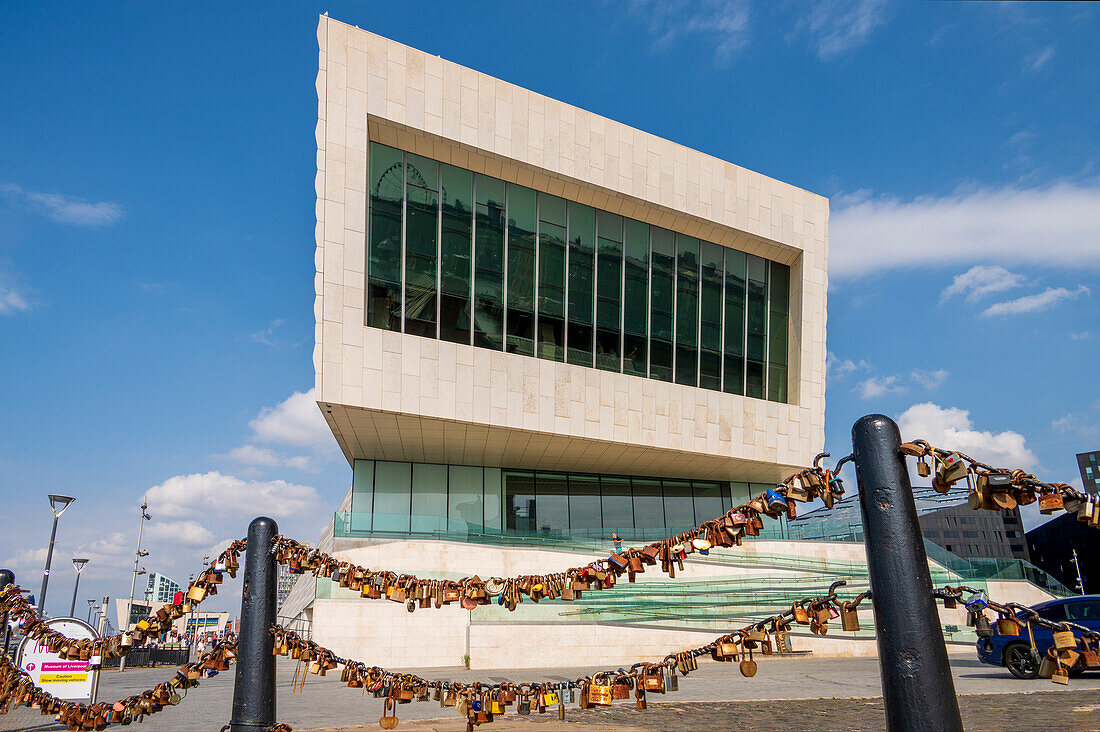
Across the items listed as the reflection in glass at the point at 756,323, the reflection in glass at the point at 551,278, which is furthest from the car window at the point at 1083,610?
the reflection in glass at the point at 756,323

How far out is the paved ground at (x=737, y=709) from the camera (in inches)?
349

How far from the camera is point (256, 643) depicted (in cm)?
444

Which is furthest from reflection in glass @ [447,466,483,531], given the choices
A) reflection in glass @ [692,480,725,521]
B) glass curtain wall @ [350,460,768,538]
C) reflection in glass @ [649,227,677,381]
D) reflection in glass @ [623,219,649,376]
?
reflection in glass @ [692,480,725,521]

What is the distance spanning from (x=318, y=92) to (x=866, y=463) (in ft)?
81.2

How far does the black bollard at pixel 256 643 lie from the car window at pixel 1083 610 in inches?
629

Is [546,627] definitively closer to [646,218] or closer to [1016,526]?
[646,218]

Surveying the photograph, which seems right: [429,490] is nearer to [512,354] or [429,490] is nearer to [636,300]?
[512,354]

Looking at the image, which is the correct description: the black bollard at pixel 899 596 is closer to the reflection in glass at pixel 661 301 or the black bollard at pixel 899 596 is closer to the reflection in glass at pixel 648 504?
the reflection in glass at pixel 661 301

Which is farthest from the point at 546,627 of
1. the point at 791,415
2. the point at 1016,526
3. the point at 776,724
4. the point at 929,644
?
the point at 1016,526

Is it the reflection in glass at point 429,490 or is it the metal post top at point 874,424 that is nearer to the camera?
the metal post top at point 874,424

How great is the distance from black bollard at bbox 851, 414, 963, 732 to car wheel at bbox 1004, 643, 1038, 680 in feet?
44.6

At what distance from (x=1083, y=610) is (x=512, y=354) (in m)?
18.1

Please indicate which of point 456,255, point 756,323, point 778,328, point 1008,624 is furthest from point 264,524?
point 778,328

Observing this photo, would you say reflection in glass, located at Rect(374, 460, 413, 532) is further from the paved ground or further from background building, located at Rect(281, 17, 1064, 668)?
the paved ground
